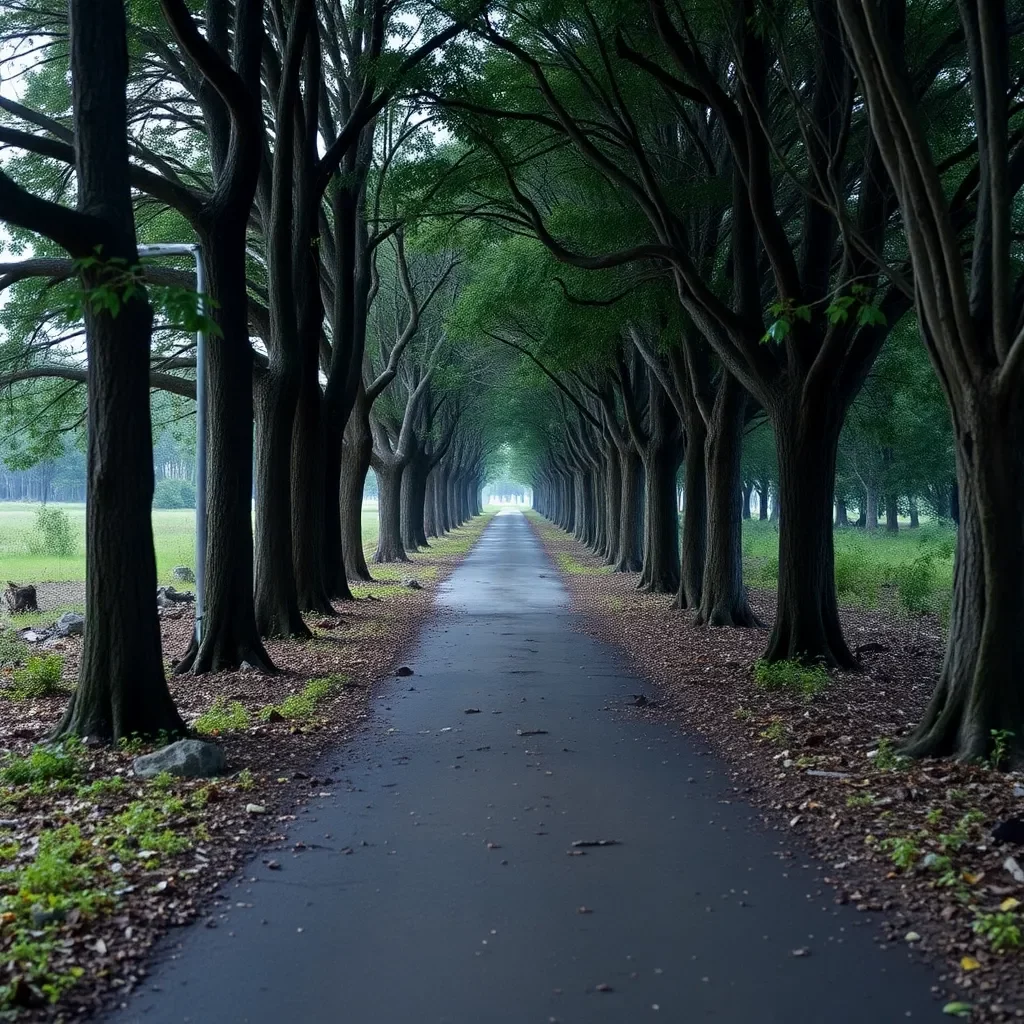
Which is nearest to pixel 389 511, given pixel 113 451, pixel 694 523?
pixel 694 523

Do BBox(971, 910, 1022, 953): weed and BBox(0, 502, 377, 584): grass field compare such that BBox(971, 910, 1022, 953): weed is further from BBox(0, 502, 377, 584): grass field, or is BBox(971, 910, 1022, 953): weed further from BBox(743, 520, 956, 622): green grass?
BBox(0, 502, 377, 584): grass field

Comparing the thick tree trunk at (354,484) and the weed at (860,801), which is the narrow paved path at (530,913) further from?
the thick tree trunk at (354,484)

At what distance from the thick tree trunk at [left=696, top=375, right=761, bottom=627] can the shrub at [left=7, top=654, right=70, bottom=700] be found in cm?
991

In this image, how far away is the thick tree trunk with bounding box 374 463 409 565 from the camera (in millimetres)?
34000

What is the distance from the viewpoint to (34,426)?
65.3ft

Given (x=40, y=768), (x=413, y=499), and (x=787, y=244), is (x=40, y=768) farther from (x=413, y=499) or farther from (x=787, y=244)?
(x=413, y=499)

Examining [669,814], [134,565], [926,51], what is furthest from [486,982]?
[926,51]

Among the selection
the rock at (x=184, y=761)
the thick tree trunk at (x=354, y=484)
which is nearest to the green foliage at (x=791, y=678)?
the rock at (x=184, y=761)

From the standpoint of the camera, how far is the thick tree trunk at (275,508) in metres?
14.9

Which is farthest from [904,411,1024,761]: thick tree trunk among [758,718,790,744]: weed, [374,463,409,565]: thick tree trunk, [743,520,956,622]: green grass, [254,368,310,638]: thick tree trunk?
[374,463,409,565]: thick tree trunk

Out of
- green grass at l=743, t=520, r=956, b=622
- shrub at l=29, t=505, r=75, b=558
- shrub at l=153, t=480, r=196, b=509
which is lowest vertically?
green grass at l=743, t=520, r=956, b=622

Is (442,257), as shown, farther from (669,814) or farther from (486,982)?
(486,982)

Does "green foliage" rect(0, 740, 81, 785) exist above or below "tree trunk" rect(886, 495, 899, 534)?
below

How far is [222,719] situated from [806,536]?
6.93m
